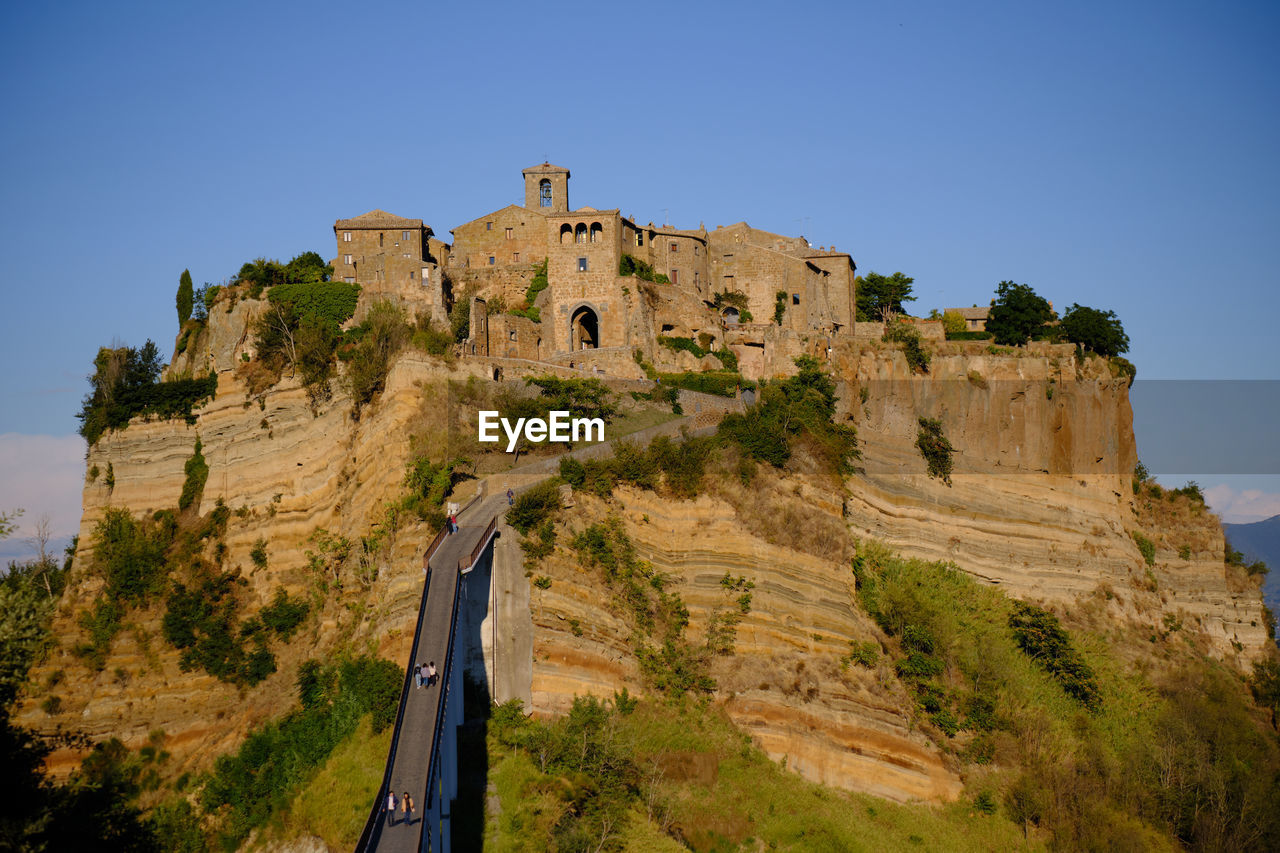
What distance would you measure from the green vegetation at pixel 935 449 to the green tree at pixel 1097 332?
10070 millimetres

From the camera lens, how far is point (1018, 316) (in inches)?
2243

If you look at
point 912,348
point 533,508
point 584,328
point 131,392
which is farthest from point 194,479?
point 912,348

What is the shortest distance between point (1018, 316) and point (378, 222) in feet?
97.0

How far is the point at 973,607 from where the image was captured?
47.3 metres

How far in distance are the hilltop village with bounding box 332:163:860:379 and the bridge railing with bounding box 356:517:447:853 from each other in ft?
56.8

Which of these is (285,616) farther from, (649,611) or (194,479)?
(649,611)

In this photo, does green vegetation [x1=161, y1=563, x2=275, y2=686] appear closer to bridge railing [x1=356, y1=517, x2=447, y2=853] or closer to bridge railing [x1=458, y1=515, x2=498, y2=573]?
bridge railing [x1=356, y1=517, x2=447, y2=853]

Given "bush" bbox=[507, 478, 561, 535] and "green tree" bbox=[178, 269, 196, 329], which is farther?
"green tree" bbox=[178, 269, 196, 329]

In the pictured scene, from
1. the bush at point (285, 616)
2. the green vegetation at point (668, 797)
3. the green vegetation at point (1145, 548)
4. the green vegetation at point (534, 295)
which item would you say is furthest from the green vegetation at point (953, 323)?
the bush at point (285, 616)

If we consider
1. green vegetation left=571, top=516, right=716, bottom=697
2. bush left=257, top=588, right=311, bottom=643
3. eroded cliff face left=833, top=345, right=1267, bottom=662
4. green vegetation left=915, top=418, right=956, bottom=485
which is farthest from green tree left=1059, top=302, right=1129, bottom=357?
bush left=257, top=588, right=311, bottom=643

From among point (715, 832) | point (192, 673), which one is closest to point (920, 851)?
point (715, 832)

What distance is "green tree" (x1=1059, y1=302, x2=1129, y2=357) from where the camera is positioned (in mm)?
56688

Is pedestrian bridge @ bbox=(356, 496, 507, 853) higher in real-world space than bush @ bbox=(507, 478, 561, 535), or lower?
lower

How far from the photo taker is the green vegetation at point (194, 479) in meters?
49.6
